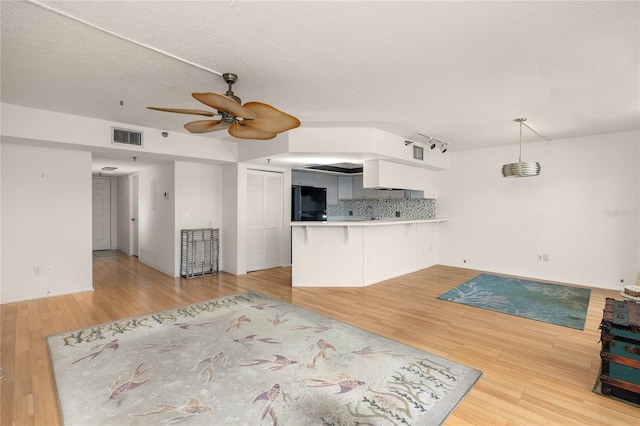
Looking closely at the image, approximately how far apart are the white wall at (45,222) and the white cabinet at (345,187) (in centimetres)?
540

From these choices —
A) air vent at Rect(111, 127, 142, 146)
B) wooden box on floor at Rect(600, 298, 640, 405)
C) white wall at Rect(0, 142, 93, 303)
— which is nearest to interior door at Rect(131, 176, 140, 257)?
white wall at Rect(0, 142, 93, 303)

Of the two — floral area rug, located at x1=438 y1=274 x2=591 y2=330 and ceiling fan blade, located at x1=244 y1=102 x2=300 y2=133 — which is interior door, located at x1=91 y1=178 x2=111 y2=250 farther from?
floral area rug, located at x1=438 y1=274 x2=591 y2=330

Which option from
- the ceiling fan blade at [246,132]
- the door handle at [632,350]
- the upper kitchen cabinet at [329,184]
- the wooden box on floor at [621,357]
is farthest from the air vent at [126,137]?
the door handle at [632,350]

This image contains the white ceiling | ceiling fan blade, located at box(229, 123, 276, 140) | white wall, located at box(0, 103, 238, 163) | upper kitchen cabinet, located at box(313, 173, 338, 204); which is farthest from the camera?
upper kitchen cabinet, located at box(313, 173, 338, 204)

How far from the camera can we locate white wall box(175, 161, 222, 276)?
228 inches

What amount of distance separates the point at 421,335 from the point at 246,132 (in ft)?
8.89

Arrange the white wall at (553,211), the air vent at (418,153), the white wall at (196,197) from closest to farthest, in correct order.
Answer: the white wall at (553,211) < the air vent at (418,153) < the white wall at (196,197)

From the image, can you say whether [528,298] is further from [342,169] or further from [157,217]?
[157,217]

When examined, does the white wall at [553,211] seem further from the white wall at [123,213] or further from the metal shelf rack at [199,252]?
the white wall at [123,213]

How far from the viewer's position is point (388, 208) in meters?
7.68

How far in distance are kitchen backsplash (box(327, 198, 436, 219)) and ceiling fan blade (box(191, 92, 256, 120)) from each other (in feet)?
18.2

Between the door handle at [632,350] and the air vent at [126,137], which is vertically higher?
the air vent at [126,137]

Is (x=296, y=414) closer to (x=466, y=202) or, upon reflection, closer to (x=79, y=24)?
(x=79, y=24)

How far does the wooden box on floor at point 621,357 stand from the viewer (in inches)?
84.7
